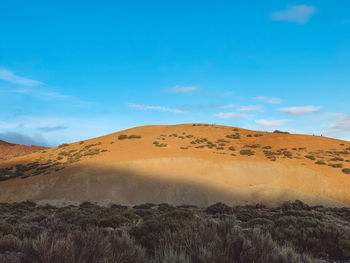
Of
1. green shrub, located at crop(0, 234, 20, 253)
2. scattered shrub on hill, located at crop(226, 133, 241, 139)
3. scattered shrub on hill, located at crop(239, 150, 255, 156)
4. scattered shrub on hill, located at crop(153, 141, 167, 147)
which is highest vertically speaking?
scattered shrub on hill, located at crop(226, 133, 241, 139)

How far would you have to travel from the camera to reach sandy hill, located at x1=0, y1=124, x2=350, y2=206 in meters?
27.9

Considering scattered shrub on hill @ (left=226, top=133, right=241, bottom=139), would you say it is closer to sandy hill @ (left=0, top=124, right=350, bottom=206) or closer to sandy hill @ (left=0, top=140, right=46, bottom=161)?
sandy hill @ (left=0, top=124, right=350, bottom=206)

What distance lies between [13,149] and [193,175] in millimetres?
89086

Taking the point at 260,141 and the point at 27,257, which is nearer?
the point at 27,257

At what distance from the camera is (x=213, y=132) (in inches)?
2340

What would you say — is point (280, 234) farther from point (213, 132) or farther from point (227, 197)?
point (213, 132)

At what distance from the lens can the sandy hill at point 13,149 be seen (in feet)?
309

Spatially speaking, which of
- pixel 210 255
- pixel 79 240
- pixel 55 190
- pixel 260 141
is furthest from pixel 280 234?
pixel 260 141

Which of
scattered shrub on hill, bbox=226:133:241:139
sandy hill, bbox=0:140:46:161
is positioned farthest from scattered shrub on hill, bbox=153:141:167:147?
sandy hill, bbox=0:140:46:161

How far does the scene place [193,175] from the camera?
32.0 m

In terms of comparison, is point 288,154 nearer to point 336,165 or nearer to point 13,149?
point 336,165

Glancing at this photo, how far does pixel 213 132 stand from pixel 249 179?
1082 inches

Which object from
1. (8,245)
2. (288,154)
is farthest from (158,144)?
(8,245)

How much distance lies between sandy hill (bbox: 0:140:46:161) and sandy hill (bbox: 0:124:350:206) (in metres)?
53.6
